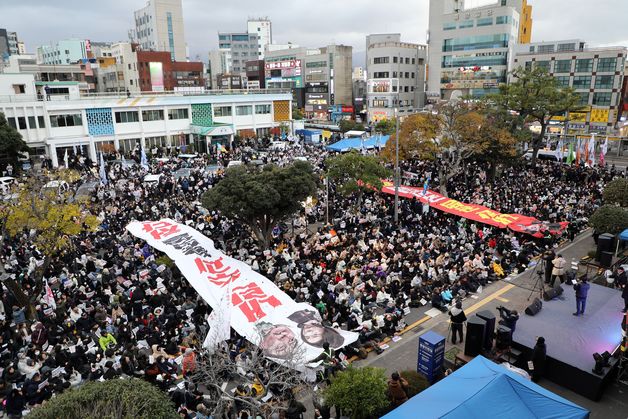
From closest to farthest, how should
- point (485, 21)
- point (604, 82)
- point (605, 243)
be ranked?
point (605, 243) → point (604, 82) → point (485, 21)

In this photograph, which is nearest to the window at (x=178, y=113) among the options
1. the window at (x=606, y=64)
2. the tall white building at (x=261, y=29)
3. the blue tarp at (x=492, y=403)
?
the blue tarp at (x=492, y=403)

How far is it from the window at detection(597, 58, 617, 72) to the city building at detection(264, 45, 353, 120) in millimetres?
49621

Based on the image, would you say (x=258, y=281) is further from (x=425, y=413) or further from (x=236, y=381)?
(x=425, y=413)

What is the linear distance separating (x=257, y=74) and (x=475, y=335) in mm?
102571

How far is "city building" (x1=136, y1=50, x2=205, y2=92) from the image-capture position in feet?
242

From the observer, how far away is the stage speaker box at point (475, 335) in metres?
11.6

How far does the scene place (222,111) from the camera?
178 ft

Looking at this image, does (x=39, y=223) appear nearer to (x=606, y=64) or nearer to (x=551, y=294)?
(x=551, y=294)

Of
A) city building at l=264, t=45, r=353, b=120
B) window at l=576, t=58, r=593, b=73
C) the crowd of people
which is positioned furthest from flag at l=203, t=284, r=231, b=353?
city building at l=264, t=45, r=353, b=120

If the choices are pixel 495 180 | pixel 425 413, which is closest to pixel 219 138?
pixel 495 180

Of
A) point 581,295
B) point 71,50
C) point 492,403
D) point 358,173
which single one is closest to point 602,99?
point 358,173

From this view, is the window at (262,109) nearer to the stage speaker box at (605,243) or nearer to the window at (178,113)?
→ the window at (178,113)

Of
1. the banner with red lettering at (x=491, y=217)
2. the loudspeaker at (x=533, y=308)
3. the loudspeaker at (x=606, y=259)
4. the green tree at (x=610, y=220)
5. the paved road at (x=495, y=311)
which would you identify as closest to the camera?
the paved road at (x=495, y=311)

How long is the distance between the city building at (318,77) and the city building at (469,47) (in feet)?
73.7
